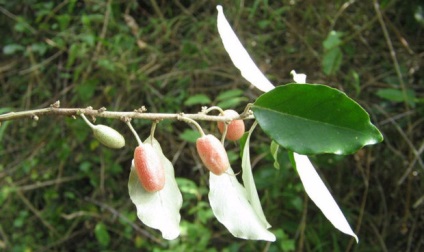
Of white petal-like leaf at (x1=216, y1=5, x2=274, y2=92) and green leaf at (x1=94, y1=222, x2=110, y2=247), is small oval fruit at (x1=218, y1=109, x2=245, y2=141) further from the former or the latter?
green leaf at (x1=94, y1=222, x2=110, y2=247)

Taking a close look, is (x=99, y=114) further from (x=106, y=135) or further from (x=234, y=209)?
(x=234, y=209)

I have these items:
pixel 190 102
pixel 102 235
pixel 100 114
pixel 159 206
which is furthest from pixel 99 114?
pixel 102 235

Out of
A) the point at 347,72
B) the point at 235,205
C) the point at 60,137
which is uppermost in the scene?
the point at 235,205

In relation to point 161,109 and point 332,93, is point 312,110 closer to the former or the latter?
point 332,93

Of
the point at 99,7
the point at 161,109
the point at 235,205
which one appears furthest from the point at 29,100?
the point at 235,205

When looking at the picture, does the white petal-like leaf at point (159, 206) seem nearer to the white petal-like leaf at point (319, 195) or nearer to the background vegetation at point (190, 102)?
the white petal-like leaf at point (319, 195)

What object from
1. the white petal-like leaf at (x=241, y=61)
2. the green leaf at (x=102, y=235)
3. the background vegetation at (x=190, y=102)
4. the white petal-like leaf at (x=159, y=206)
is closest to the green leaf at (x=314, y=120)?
the white petal-like leaf at (x=241, y=61)
